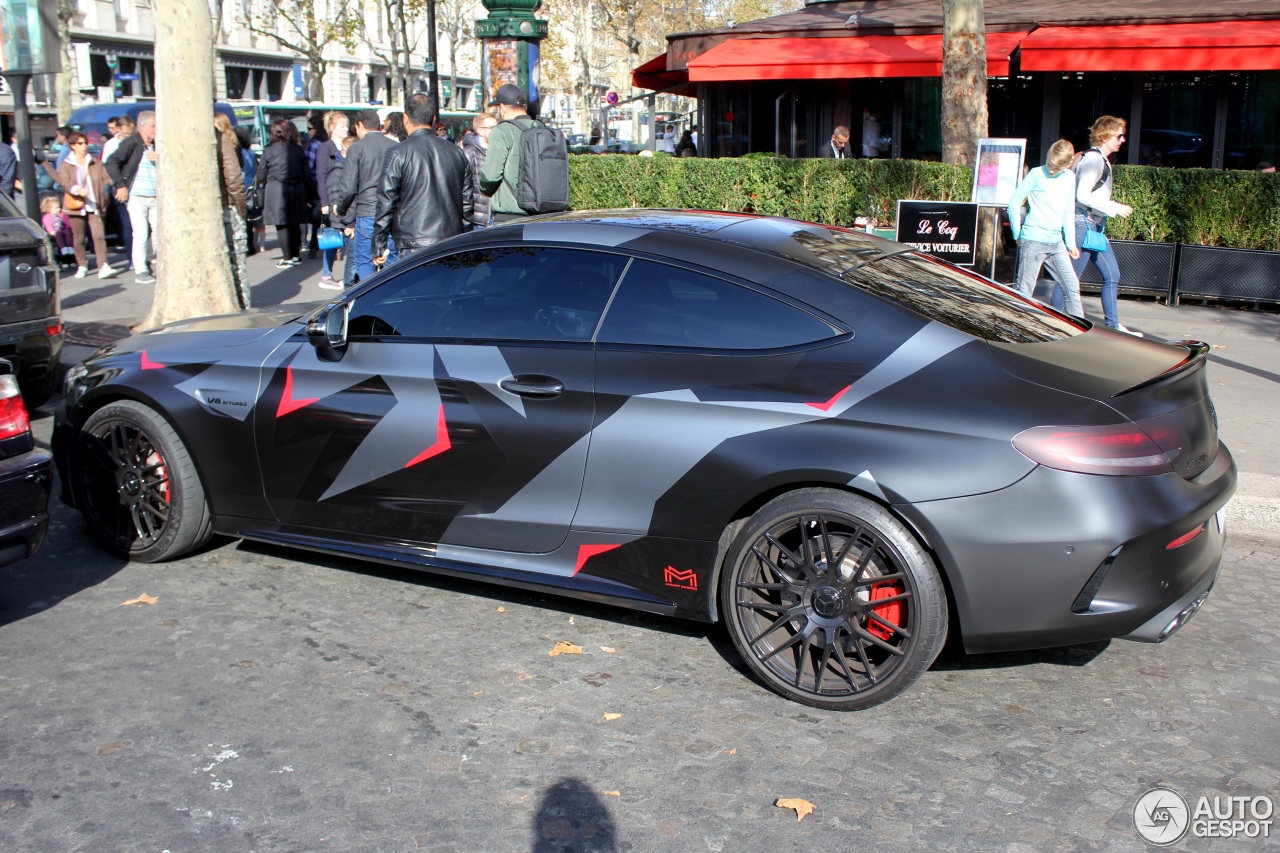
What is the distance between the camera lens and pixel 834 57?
1791cm

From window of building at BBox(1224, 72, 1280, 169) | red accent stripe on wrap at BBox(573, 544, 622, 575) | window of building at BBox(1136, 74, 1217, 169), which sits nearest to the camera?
red accent stripe on wrap at BBox(573, 544, 622, 575)

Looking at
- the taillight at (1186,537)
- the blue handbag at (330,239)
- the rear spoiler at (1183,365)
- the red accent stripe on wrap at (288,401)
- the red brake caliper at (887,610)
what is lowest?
the red brake caliper at (887,610)

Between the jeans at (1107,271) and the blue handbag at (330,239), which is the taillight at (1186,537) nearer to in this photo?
the jeans at (1107,271)

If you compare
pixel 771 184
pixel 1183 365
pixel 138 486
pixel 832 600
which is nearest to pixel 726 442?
pixel 832 600

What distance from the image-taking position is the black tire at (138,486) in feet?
17.1

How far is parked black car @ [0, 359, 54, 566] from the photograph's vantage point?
4469 mm

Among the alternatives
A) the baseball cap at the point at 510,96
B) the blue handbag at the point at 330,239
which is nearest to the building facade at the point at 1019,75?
the blue handbag at the point at 330,239

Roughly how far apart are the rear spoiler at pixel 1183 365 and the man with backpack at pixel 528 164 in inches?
212

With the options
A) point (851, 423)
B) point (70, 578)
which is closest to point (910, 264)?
point (851, 423)

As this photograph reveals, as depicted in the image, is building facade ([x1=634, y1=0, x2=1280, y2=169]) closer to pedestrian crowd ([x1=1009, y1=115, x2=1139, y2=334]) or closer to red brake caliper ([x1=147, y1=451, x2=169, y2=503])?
pedestrian crowd ([x1=1009, y1=115, x2=1139, y2=334])

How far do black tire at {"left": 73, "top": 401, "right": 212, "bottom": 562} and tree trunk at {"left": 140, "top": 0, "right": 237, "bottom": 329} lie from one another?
15.7ft

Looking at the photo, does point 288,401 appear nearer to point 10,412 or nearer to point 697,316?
point 10,412

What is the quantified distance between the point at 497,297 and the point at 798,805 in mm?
2290

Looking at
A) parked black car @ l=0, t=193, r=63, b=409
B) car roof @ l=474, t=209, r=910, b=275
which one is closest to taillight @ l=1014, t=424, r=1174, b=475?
car roof @ l=474, t=209, r=910, b=275
